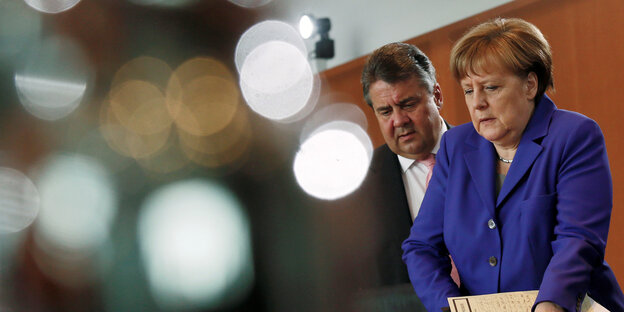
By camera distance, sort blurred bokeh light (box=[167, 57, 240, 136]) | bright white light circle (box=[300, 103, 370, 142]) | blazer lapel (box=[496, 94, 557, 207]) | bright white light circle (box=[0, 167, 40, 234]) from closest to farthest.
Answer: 1. blazer lapel (box=[496, 94, 557, 207])
2. bright white light circle (box=[300, 103, 370, 142])
3. bright white light circle (box=[0, 167, 40, 234])
4. blurred bokeh light (box=[167, 57, 240, 136])

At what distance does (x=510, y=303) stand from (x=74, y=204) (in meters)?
3.41

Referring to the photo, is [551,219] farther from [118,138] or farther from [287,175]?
[118,138]

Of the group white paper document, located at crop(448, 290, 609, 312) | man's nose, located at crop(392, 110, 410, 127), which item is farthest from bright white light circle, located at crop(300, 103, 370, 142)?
white paper document, located at crop(448, 290, 609, 312)

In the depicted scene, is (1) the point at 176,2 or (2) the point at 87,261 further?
(1) the point at 176,2

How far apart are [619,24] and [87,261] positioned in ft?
10.9

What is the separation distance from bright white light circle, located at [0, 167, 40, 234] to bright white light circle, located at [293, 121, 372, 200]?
67.2 inches

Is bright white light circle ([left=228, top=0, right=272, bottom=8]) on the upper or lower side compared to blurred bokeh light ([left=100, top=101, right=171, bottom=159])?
upper

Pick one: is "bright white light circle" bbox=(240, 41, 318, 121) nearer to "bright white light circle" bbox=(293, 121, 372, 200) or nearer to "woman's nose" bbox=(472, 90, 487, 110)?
"bright white light circle" bbox=(293, 121, 372, 200)

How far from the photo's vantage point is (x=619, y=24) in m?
1.79

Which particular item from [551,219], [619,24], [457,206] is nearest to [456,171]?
[457,206]

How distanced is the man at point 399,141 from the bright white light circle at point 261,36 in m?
2.37

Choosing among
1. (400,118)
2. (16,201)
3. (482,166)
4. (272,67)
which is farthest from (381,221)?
(16,201)

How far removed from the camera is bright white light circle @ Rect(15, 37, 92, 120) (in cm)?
384

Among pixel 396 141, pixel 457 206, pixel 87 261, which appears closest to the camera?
pixel 457 206
